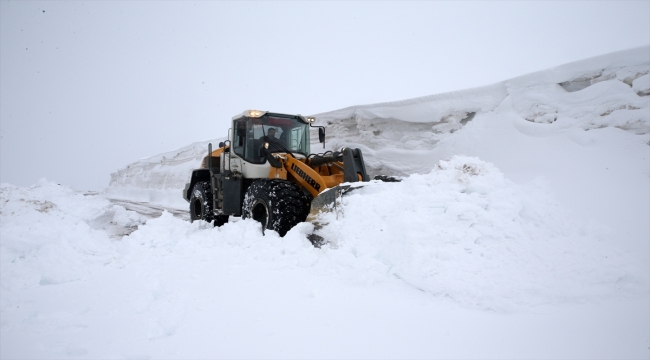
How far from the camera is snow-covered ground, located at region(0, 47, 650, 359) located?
2172 mm

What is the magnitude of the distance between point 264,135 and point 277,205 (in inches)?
69.4

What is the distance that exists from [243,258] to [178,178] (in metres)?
14.4

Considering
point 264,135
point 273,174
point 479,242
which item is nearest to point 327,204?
point 479,242

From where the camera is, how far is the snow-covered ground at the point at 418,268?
2.17 metres

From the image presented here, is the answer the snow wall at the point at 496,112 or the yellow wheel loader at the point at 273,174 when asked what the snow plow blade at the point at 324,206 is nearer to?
the yellow wheel loader at the point at 273,174

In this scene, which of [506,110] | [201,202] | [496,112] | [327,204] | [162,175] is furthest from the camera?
[162,175]

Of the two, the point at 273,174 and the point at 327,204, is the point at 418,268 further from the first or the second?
the point at 273,174

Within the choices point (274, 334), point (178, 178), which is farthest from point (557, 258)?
point (178, 178)

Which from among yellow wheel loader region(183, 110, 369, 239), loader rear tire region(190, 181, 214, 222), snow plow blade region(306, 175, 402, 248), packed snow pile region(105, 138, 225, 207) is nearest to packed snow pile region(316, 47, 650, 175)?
yellow wheel loader region(183, 110, 369, 239)

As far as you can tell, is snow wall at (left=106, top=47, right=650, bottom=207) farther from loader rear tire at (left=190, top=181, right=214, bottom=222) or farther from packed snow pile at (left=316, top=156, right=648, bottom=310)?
loader rear tire at (left=190, top=181, right=214, bottom=222)

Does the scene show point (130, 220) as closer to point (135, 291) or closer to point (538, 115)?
point (135, 291)

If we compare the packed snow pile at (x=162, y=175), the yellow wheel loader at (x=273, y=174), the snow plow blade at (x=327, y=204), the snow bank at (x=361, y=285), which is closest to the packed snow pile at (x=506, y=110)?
the snow bank at (x=361, y=285)

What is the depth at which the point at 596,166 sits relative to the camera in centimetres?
495

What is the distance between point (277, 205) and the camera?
5047 millimetres
